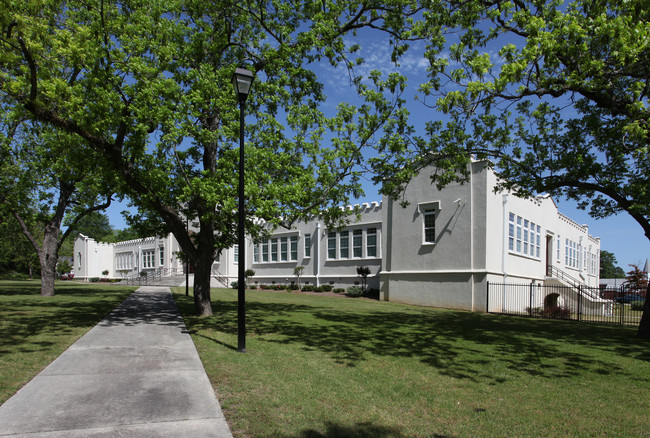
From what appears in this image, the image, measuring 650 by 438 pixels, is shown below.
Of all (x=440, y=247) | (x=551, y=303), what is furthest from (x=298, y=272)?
(x=551, y=303)

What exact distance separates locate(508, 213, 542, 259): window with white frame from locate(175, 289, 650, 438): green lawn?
40.3 ft

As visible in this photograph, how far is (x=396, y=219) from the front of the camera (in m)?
24.8

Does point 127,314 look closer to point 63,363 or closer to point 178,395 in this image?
point 63,363

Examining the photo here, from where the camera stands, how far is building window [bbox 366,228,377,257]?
27938 mm

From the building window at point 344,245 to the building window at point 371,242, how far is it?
169 cm

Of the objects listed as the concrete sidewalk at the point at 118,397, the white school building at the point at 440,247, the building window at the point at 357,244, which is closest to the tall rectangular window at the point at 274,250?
the white school building at the point at 440,247

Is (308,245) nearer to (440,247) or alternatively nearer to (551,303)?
(440,247)

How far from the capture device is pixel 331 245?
3081 centimetres

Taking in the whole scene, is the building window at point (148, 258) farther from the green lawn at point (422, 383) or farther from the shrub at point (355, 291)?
the green lawn at point (422, 383)

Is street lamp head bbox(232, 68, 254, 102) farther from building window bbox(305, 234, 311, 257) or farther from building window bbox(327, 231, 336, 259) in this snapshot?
building window bbox(305, 234, 311, 257)

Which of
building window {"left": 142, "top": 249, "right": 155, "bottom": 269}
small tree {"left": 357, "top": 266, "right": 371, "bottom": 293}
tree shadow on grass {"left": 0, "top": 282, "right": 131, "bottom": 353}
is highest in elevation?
tree shadow on grass {"left": 0, "top": 282, "right": 131, "bottom": 353}

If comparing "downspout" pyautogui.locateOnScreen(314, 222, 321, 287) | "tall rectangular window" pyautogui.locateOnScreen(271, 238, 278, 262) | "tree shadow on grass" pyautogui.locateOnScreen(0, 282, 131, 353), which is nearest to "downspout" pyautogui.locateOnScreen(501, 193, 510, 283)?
"downspout" pyautogui.locateOnScreen(314, 222, 321, 287)

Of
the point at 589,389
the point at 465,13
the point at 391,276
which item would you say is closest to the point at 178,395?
the point at 589,389

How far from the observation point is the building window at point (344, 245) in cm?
2961
